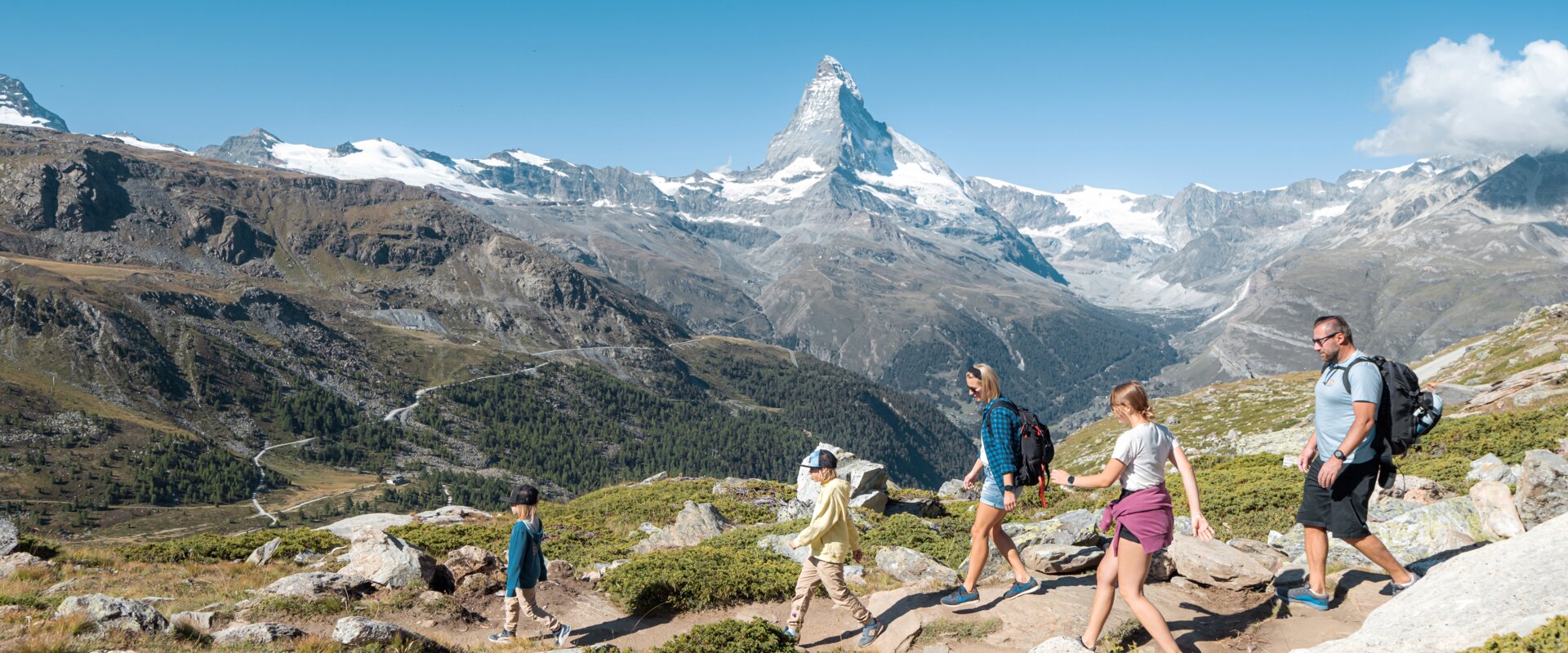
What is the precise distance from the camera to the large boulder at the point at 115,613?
1202 centimetres

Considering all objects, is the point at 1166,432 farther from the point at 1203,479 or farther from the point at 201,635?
the point at 1203,479

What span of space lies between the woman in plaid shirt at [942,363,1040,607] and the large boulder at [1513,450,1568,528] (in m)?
9.58

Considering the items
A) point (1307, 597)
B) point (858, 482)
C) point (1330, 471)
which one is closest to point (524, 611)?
point (1307, 597)

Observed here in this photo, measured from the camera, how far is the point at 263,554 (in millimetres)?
22938

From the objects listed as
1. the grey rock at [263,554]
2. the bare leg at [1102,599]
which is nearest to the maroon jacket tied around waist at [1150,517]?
the bare leg at [1102,599]

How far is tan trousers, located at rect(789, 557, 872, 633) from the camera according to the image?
1373 cm

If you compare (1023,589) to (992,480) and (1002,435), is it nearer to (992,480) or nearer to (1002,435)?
(992,480)

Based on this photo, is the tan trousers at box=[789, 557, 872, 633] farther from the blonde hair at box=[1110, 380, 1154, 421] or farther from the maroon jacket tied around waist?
the blonde hair at box=[1110, 380, 1154, 421]

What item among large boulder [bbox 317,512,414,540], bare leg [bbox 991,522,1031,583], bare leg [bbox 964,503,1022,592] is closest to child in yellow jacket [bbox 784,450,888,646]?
bare leg [bbox 964,503,1022,592]

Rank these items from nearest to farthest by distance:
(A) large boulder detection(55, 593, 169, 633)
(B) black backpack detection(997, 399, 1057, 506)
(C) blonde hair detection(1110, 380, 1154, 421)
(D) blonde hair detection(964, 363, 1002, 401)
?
(C) blonde hair detection(1110, 380, 1154, 421) < (A) large boulder detection(55, 593, 169, 633) < (B) black backpack detection(997, 399, 1057, 506) < (D) blonde hair detection(964, 363, 1002, 401)

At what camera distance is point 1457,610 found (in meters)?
A: 8.97

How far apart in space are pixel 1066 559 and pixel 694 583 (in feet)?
27.9

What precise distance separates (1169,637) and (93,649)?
1591 cm

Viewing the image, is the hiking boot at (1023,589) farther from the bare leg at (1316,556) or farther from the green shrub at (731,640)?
the bare leg at (1316,556)
